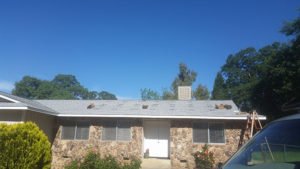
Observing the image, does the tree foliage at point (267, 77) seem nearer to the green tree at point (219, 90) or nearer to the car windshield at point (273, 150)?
the green tree at point (219, 90)

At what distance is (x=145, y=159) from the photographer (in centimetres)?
1054

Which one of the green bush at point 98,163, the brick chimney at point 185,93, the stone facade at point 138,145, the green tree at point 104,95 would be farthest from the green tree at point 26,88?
the green bush at point 98,163

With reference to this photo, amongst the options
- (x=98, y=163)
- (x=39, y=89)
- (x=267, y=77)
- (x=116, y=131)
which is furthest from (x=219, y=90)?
(x=39, y=89)

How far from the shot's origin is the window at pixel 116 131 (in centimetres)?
992

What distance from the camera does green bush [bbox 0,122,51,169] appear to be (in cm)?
652

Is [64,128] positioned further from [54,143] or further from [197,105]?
[197,105]

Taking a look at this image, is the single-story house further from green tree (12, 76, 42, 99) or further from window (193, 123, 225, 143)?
green tree (12, 76, 42, 99)

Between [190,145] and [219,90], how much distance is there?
66.5 ft

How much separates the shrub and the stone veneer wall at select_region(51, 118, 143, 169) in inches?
115

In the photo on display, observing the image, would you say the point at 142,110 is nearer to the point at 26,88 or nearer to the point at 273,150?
the point at 273,150

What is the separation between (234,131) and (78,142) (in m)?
8.18

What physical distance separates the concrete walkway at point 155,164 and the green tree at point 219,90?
1931 cm

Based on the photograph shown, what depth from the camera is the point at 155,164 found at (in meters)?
9.70

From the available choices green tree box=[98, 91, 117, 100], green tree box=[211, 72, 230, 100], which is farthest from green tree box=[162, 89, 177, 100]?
green tree box=[98, 91, 117, 100]
